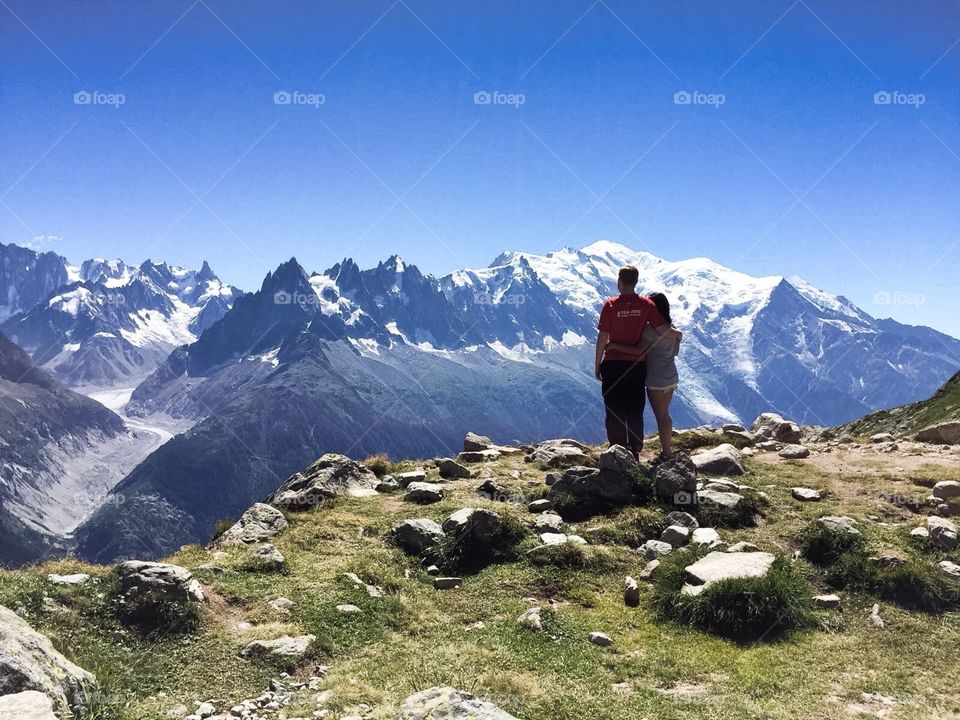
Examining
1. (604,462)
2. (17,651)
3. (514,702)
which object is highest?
→ (604,462)

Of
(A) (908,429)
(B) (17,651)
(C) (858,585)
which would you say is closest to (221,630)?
(B) (17,651)

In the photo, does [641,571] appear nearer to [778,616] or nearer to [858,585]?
[778,616]

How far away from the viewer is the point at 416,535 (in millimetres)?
16422

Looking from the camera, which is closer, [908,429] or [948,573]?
[948,573]

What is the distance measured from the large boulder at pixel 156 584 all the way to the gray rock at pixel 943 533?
14684mm

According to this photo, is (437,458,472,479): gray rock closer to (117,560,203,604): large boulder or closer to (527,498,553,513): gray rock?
(527,498,553,513): gray rock

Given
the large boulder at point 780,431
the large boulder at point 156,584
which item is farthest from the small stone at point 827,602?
the large boulder at point 780,431

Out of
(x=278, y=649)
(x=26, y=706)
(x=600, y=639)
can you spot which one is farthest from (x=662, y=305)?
(x=26, y=706)

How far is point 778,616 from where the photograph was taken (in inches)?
473

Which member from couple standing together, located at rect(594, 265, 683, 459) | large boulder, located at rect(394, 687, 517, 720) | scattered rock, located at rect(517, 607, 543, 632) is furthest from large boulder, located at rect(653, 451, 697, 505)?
large boulder, located at rect(394, 687, 517, 720)

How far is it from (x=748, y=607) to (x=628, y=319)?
947cm

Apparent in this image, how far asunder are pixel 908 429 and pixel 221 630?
48.9 m

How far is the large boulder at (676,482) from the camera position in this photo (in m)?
17.8

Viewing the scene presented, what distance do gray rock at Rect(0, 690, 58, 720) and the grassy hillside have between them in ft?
158
